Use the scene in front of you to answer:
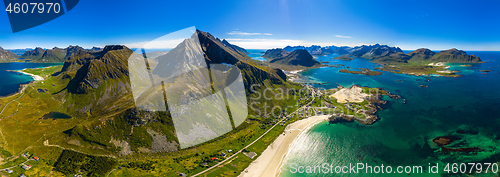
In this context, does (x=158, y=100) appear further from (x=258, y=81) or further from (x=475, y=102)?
(x=475, y=102)

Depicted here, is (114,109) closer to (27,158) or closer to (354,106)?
(27,158)

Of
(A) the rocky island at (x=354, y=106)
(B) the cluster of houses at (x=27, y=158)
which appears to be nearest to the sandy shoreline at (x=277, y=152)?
(A) the rocky island at (x=354, y=106)

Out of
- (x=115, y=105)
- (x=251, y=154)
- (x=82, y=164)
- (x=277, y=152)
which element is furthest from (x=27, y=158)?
(x=277, y=152)

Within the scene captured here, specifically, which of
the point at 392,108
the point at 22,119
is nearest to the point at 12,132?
the point at 22,119

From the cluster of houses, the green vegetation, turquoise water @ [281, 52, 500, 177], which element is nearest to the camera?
the cluster of houses

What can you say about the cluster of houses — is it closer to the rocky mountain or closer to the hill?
the hill

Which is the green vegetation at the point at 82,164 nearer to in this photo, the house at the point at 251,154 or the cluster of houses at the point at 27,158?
the cluster of houses at the point at 27,158

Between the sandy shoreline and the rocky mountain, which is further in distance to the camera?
the rocky mountain

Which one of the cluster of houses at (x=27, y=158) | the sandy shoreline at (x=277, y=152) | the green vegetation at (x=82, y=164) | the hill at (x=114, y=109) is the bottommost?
the sandy shoreline at (x=277, y=152)

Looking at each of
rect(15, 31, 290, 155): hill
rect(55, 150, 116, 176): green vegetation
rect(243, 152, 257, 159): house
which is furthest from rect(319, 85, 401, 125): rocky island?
rect(55, 150, 116, 176): green vegetation
